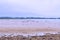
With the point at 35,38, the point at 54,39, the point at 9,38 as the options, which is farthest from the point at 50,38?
the point at 9,38

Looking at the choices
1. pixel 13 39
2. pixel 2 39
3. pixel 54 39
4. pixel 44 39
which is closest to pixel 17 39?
pixel 13 39

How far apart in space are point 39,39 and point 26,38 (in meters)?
0.17

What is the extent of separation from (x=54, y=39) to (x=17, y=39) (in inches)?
16.9

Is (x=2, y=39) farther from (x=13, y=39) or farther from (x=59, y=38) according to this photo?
(x=59, y=38)

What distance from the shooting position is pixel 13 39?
186 centimetres

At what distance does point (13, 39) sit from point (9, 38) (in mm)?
58

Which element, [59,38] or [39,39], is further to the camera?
[59,38]

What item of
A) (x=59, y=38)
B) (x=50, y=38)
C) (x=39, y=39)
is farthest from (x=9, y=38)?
(x=59, y=38)

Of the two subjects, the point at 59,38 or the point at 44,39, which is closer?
the point at 44,39

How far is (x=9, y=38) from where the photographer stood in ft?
6.21

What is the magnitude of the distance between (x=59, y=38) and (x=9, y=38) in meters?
0.60

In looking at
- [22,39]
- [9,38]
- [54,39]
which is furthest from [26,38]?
[54,39]

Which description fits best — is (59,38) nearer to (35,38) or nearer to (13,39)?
(35,38)

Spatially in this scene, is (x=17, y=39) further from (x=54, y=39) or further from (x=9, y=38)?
(x=54, y=39)
